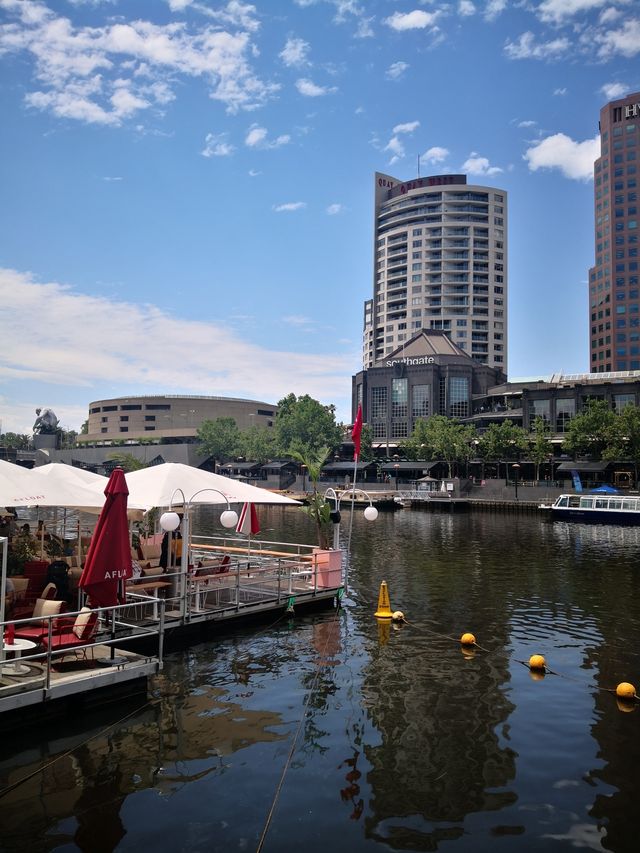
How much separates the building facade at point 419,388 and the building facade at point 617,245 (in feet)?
108

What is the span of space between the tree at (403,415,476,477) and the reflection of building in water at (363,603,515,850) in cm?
7913

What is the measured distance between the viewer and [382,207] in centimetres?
16725

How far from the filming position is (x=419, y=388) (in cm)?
11662

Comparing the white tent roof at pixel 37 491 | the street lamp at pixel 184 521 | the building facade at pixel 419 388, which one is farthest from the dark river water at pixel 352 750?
the building facade at pixel 419 388

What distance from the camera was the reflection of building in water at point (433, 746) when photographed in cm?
852

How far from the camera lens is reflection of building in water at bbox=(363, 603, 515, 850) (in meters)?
8.52

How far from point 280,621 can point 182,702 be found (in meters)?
6.49

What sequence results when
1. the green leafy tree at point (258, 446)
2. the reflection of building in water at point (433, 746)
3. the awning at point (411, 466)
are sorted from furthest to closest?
the green leafy tree at point (258, 446) → the awning at point (411, 466) → the reflection of building in water at point (433, 746)

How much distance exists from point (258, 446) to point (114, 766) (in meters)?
115

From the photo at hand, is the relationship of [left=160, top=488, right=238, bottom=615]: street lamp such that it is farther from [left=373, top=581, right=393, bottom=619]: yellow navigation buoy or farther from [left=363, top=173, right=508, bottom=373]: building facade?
[left=363, top=173, right=508, bottom=373]: building facade

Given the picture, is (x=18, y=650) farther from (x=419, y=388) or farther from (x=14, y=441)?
(x=14, y=441)

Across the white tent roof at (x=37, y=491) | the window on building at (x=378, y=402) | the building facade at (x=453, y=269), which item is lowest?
the white tent roof at (x=37, y=491)

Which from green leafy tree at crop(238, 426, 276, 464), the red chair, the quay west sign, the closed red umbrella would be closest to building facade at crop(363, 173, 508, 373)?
the quay west sign

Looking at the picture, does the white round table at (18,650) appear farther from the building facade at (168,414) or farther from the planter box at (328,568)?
the building facade at (168,414)
